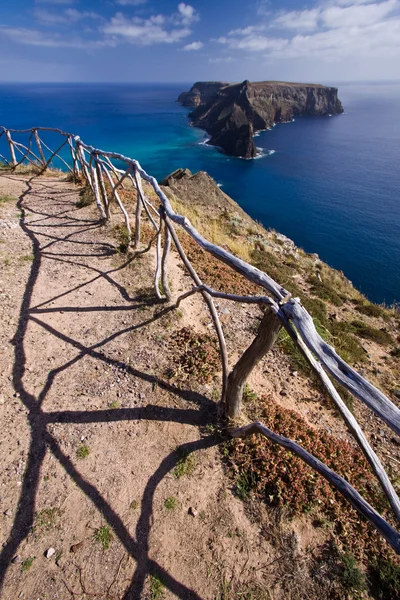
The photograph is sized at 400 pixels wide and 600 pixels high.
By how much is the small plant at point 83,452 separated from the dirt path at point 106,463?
0.01m

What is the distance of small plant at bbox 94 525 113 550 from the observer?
12.2ft

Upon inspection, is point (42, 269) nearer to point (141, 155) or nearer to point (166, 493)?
point (166, 493)

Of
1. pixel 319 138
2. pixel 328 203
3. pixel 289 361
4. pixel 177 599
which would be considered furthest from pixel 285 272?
pixel 319 138

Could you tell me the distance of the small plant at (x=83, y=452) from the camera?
4512 mm

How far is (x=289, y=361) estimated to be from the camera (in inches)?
264

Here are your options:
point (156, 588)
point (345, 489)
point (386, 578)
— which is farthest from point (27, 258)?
point (386, 578)

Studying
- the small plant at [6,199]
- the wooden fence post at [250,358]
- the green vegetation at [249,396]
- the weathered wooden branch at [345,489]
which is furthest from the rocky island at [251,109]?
the weathered wooden branch at [345,489]

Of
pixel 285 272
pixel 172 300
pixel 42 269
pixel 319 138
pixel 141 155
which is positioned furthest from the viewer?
pixel 319 138

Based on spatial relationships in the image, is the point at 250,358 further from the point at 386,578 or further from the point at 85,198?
the point at 85,198

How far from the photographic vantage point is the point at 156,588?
3.43 m

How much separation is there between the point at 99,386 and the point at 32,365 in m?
1.41

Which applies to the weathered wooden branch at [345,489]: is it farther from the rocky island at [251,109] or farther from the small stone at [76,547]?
the rocky island at [251,109]

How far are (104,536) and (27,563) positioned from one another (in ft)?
2.80

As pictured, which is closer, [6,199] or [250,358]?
[250,358]
